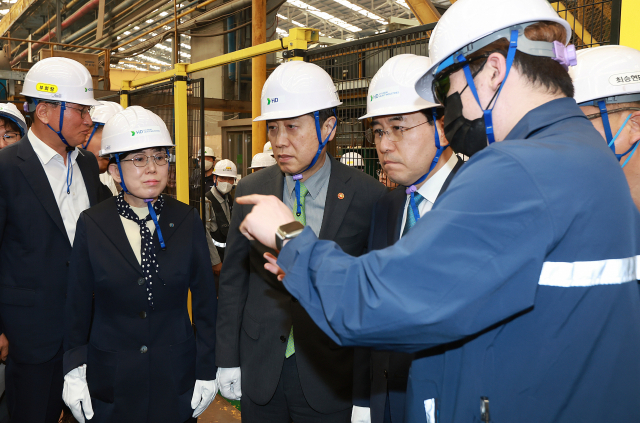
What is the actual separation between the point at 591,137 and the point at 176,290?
1884 millimetres

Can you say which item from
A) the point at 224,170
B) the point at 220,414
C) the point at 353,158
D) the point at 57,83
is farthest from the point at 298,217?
the point at 224,170

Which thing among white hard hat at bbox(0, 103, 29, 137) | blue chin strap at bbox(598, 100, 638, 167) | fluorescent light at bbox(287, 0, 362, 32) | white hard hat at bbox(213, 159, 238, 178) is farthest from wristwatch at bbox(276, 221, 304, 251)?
fluorescent light at bbox(287, 0, 362, 32)

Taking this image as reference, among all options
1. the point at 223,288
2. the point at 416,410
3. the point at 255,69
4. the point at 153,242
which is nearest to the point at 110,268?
the point at 153,242

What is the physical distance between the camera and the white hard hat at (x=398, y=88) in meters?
2.02

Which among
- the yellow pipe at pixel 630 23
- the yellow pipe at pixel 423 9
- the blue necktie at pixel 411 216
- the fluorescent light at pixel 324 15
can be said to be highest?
the fluorescent light at pixel 324 15

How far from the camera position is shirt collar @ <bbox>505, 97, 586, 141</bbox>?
1090 millimetres

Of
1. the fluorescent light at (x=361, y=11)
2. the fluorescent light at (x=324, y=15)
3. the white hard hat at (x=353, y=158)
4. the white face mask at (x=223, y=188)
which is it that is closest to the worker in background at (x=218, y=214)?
the white face mask at (x=223, y=188)

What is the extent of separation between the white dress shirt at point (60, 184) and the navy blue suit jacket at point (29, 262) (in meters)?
0.11

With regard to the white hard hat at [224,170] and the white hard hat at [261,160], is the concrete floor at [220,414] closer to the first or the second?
the white hard hat at [261,160]

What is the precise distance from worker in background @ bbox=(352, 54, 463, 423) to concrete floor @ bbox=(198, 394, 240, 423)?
206 cm

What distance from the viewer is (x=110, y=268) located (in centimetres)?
214

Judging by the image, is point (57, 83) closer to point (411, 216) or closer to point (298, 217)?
point (298, 217)

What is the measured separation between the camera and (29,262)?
8.47 ft

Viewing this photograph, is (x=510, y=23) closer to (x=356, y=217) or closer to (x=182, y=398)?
(x=356, y=217)
